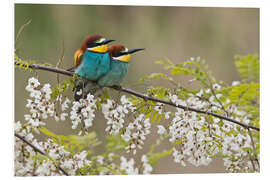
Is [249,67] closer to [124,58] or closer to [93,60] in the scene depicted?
[124,58]

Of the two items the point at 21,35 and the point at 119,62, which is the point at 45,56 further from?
the point at 119,62

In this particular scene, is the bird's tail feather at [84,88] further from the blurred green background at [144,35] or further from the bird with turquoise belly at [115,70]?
the blurred green background at [144,35]

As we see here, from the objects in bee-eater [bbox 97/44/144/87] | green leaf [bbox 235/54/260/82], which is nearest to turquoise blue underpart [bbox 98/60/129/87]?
bee-eater [bbox 97/44/144/87]

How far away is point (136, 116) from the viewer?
6.11 feet

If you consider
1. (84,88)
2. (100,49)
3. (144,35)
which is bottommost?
(84,88)

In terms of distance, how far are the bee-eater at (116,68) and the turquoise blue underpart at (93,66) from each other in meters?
0.02

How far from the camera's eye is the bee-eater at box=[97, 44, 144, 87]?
1.97m

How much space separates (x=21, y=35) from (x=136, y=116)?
33.3 inches

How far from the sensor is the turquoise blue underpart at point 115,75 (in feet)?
6.46

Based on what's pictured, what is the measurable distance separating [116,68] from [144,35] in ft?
2.34

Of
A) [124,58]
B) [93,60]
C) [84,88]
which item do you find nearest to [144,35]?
[124,58]

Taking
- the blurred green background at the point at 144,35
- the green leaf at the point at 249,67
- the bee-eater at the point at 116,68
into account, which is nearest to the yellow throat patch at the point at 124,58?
the bee-eater at the point at 116,68

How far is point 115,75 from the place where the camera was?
1.98 m
